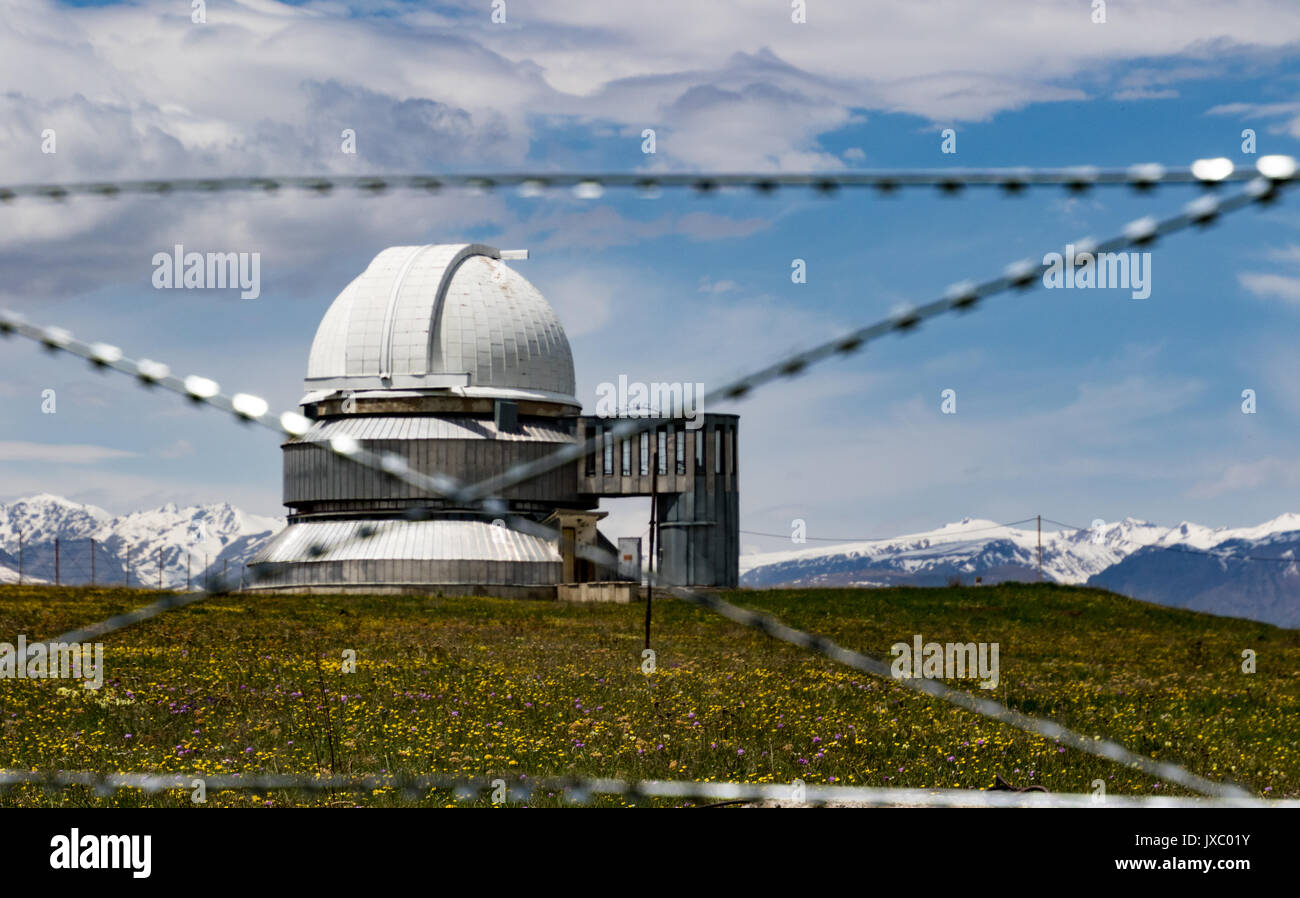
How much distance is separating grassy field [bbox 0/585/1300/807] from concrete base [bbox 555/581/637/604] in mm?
21518

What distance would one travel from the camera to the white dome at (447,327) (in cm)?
6094

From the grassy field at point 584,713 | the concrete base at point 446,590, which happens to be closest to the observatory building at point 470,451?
the concrete base at point 446,590

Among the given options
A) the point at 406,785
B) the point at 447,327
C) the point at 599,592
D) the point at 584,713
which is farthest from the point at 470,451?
the point at 406,785

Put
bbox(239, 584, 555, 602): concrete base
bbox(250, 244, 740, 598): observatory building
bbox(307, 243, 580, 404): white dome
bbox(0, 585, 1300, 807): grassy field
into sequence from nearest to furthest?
bbox(0, 585, 1300, 807): grassy field, bbox(239, 584, 555, 602): concrete base, bbox(250, 244, 740, 598): observatory building, bbox(307, 243, 580, 404): white dome

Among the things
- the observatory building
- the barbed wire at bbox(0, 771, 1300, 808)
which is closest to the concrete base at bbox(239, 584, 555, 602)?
the observatory building

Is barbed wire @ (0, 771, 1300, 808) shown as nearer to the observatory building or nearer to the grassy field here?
the grassy field

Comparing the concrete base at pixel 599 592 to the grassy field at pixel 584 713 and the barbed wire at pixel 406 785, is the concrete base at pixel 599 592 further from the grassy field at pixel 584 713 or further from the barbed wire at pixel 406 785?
the barbed wire at pixel 406 785

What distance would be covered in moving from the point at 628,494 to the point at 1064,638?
95.1 feet

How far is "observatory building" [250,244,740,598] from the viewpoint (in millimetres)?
58969

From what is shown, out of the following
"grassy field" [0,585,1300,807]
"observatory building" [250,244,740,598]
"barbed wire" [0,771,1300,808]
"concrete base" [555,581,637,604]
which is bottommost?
"concrete base" [555,581,637,604]

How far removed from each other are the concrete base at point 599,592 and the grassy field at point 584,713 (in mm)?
21518

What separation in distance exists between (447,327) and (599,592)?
43.4 feet

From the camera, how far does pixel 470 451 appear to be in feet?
198

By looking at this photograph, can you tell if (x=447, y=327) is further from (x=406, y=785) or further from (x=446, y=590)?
(x=406, y=785)
